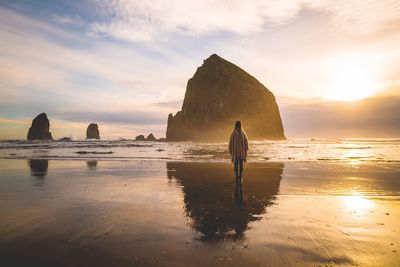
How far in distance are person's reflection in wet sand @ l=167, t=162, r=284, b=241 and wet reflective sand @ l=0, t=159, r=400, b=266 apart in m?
0.03

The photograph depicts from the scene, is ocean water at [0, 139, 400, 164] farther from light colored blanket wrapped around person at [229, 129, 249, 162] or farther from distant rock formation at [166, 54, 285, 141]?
distant rock formation at [166, 54, 285, 141]

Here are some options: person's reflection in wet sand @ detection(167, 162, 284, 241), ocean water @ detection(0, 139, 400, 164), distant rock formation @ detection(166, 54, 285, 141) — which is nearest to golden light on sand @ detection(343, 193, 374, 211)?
person's reflection in wet sand @ detection(167, 162, 284, 241)

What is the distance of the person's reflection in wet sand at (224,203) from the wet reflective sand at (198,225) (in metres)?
0.03

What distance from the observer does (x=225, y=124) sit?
165 meters

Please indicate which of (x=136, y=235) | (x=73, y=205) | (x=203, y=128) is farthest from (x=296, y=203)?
(x=203, y=128)

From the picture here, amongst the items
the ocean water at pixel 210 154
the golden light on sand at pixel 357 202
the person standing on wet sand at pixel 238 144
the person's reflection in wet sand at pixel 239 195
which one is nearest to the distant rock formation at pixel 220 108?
the ocean water at pixel 210 154

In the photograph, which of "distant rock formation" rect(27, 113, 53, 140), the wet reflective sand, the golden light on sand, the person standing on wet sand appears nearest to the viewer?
the wet reflective sand

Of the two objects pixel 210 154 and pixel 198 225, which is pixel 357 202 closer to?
pixel 198 225

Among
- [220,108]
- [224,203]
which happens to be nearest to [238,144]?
[224,203]

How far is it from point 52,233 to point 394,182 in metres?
13.9

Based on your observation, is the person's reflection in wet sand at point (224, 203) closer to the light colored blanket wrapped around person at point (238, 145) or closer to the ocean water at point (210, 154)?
the light colored blanket wrapped around person at point (238, 145)

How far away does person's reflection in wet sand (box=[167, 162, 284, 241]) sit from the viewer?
6.34 metres

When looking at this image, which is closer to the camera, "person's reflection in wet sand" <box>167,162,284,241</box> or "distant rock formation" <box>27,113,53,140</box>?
"person's reflection in wet sand" <box>167,162,284,241</box>

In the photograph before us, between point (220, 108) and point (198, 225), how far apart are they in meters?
164
